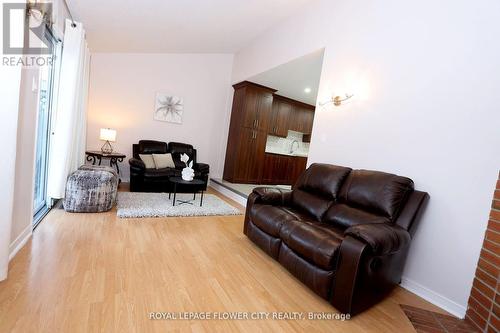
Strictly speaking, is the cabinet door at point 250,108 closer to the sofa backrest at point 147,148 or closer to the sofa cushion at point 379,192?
the sofa backrest at point 147,148

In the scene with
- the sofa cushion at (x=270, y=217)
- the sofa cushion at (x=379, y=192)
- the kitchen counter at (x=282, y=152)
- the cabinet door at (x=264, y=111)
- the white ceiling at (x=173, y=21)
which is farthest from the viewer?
the kitchen counter at (x=282, y=152)

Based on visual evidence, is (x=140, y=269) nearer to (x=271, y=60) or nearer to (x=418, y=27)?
(x=418, y=27)

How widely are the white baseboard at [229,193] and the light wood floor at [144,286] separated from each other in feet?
5.61

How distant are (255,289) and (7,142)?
1918 millimetres

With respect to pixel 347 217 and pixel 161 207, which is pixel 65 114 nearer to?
pixel 161 207

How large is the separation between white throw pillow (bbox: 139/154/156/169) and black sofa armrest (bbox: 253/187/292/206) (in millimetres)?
2621

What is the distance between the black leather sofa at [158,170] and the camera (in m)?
4.30

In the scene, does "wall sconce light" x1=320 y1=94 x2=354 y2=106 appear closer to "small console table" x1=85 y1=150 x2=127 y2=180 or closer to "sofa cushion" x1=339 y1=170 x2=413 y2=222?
"sofa cushion" x1=339 y1=170 x2=413 y2=222

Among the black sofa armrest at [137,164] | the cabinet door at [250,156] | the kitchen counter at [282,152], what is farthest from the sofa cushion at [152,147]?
the kitchen counter at [282,152]

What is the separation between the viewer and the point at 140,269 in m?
1.94

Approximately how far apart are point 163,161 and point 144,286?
3.25 metres

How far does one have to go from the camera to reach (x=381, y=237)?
5.40 feet

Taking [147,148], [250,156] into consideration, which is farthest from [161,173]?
[250,156]

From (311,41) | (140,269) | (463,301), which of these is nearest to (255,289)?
(140,269)
